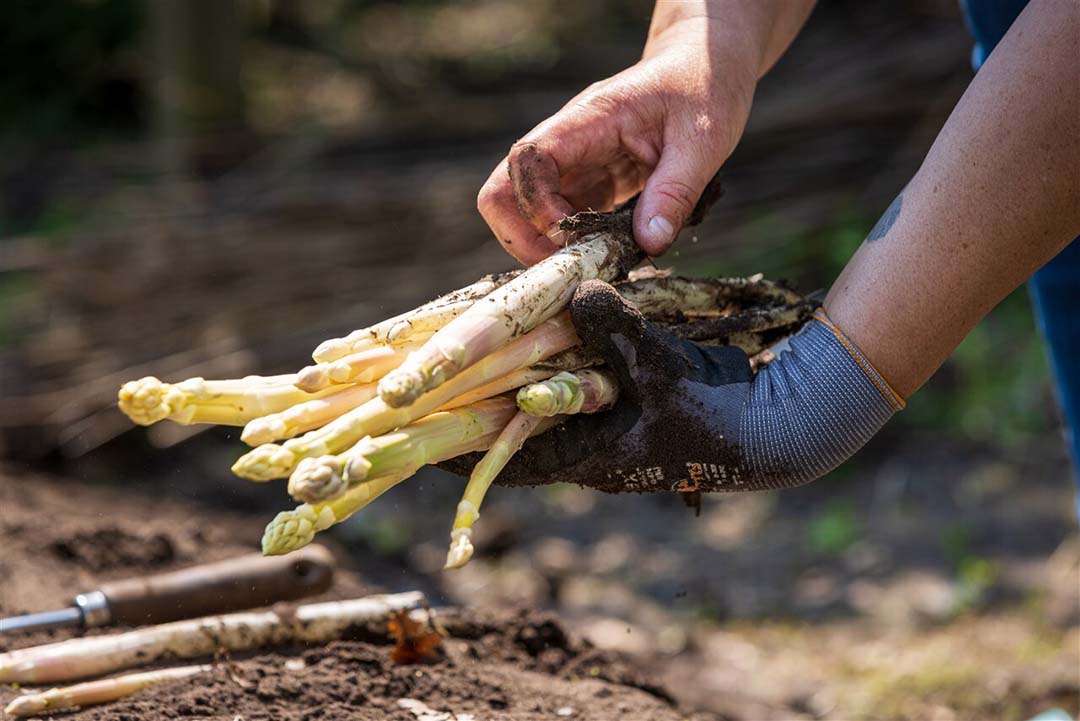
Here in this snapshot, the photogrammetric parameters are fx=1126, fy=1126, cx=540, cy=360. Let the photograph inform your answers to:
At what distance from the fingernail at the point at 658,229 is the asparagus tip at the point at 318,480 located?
0.73 metres

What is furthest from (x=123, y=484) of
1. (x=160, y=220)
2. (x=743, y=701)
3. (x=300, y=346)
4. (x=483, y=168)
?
(x=743, y=701)

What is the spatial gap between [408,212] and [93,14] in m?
3.37

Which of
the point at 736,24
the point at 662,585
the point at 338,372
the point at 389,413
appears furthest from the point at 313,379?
the point at 662,585

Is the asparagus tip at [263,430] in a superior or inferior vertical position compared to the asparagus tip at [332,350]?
inferior

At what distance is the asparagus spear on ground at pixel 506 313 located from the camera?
1482 millimetres

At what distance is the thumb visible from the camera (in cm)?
193

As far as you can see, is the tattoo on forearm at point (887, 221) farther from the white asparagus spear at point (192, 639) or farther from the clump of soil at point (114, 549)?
the clump of soil at point (114, 549)

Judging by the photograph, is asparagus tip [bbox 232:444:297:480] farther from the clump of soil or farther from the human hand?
the clump of soil

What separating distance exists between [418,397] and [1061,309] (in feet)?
5.66

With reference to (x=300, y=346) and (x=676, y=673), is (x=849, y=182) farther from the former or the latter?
(x=676, y=673)

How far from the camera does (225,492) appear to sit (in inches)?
164

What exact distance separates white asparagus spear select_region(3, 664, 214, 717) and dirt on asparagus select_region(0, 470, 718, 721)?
0.03 m

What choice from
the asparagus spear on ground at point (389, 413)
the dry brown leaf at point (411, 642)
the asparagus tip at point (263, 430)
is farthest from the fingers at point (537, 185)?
the dry brown leaf at point (411, 642)

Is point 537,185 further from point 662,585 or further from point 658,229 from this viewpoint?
point 662,585
